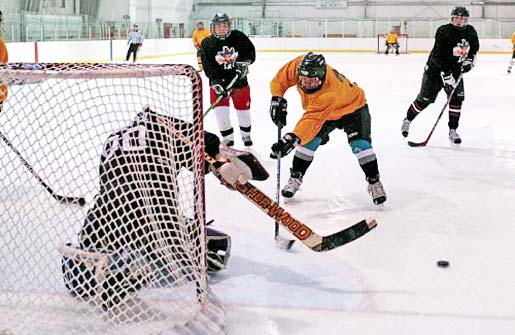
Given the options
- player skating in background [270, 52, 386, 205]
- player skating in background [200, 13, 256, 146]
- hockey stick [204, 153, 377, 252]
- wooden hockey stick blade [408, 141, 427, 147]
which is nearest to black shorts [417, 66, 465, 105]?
wooden hockey stick blade [408, 141, 427, 147]

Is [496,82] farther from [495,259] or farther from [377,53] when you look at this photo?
[377,53]

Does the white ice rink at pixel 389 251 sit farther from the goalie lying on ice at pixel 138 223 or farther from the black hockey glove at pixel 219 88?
the black hockey glove at pixel 219 88

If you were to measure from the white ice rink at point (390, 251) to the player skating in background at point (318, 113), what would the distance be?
0.18 metres

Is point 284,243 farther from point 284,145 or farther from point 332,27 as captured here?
point 332,27

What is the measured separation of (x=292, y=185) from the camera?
374cm

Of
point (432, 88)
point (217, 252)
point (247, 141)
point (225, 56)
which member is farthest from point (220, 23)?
point (217, 252)

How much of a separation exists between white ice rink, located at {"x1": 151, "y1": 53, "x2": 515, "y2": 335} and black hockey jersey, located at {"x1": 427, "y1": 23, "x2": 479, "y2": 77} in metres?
0.57

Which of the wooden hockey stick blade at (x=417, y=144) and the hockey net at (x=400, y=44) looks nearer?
the wooden hockey stick blade at (x=417, y=144)

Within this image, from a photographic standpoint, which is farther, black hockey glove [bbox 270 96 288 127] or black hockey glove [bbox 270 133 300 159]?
black hockey glove [bbox 270 96 288 127]

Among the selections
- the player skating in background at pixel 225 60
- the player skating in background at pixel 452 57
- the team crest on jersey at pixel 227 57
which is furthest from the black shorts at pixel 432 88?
the team crest on jersey at pixel 227 57

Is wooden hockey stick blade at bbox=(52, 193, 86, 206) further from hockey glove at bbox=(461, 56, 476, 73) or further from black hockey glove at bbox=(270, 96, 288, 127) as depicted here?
hockey glove at bbox=(461, 56, 476, 73)

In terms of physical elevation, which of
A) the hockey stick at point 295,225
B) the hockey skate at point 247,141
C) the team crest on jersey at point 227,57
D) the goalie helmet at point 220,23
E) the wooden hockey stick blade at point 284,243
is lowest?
the wooden hockey stick blade at point 284,243

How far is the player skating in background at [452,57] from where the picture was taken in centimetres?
507

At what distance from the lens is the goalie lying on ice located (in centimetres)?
219
